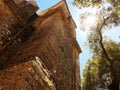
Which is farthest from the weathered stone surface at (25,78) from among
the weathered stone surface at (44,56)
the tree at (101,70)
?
the tree at (101,70)

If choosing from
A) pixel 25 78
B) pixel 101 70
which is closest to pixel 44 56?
pixel 25 78

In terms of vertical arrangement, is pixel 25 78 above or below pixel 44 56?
above

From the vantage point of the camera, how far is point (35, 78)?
21.3ft

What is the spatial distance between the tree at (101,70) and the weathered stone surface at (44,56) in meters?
1.96

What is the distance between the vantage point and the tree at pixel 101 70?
15.3m

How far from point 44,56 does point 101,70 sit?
7.94 metres

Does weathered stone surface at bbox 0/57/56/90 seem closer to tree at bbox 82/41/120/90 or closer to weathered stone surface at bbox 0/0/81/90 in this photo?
weathered stone surface at bbox 0/0/81/90

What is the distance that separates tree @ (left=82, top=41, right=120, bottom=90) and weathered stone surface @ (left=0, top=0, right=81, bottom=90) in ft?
6.44

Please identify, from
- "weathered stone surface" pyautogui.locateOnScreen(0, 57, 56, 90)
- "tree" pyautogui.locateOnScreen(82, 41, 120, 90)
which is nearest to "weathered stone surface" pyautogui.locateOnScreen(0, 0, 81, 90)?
"weathered stone surface" pyautogui.locateOnScreen(0, 57, 56, 90)

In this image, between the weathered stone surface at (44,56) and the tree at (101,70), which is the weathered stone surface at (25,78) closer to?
the weathered stone surface at (44,56)

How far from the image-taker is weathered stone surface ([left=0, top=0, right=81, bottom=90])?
6496 mm

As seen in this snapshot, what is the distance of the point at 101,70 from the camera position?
15.8 meters

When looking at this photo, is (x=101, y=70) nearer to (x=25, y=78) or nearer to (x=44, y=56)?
(x=44, y=56)

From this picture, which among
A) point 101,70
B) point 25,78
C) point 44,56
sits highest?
point 25,78
